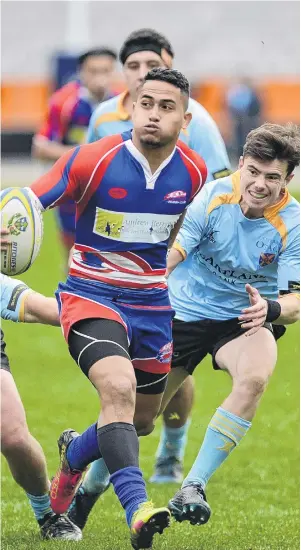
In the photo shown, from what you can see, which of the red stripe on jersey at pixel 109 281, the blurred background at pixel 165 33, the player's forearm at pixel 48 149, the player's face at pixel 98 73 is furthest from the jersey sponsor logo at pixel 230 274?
the blurred background at pixel 165 33

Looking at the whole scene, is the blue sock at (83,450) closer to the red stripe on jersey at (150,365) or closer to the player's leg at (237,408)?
the red stripe on jersey at (150,365)

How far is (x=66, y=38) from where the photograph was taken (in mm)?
34938

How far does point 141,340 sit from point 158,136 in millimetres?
911

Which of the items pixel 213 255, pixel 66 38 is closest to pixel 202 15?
pixel 66 38

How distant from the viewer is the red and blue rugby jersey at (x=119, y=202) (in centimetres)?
490

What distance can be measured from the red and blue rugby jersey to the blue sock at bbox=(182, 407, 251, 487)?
715 millimetres

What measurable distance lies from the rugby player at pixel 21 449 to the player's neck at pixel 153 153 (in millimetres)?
906

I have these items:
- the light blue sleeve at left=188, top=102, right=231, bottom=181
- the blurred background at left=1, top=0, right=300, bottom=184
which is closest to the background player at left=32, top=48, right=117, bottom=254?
the light blue sleeve at left=188, top=102, right=231, bottom=181

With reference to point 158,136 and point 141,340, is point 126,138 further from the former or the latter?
point 141,340

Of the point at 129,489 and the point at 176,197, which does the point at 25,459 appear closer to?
the point at 129,489

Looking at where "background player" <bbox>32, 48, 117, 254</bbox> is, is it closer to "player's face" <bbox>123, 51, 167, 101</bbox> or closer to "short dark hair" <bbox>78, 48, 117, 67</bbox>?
"short dark hair" <bbox>78, 48, 117, 67</bbox>

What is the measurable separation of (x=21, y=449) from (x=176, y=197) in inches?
52.0

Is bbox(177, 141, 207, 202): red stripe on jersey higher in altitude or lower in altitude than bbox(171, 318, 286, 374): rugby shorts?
higher

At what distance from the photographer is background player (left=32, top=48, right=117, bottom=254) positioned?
9805 millimetres
